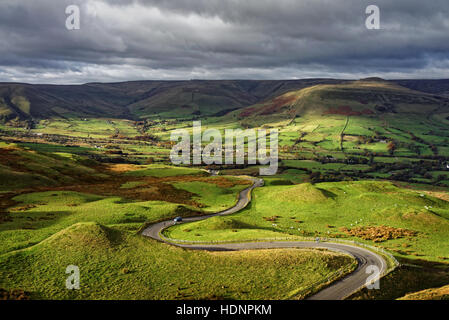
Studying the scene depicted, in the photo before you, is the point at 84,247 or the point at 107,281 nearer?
the point at 107,281

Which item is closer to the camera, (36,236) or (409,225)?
(36,236)

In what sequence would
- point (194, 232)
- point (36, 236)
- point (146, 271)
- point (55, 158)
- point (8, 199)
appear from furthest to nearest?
point (55, 158) → point (8, 199) → point (194, 232) → point (36, 236) → point (146, 271)

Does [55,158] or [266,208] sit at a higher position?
[55,158]

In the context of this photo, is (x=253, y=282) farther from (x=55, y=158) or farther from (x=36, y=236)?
(x=55, y=158)

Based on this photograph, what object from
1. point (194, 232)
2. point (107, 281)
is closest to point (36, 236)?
point (107, 281)

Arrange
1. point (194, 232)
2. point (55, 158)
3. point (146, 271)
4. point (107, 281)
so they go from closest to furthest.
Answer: point (107, 281) → point (146, 271) → point (194, 232) → point (55, 158)

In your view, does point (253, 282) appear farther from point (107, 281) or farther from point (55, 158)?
point (55, 158)

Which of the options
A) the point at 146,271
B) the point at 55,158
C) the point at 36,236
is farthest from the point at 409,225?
the point at 55,158
